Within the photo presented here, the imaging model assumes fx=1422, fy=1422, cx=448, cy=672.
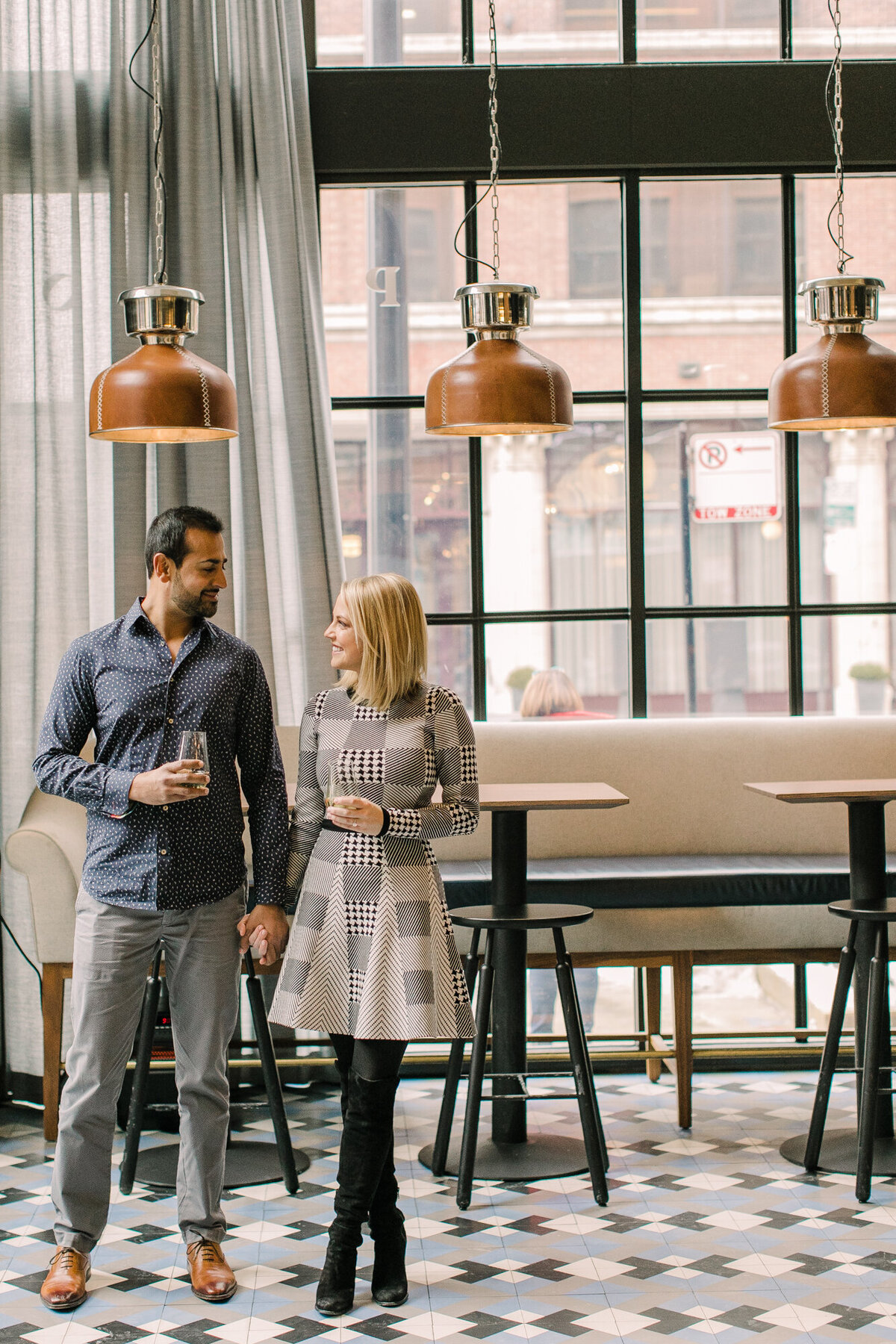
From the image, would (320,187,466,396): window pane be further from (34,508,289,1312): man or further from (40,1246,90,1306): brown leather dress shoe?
(40,1246,90,1306): brown leather dress shoe

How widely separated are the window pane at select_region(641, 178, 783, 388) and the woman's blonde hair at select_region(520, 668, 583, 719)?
3.59 ft

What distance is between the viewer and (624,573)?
5.11m

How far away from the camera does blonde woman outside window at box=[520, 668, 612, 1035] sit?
5.02m

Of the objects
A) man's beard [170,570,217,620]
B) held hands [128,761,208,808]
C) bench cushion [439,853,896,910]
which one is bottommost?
bench cushion [439,853,896,910]

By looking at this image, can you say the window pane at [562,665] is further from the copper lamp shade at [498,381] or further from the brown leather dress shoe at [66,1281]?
the brown leather dress shoe at [66,1281]

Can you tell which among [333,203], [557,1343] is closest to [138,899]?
[557,1343]

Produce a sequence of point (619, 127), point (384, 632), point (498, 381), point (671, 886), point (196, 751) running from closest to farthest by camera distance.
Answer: point (196, 751)
point (384, 632)
point (498, 381)
point (671, 886)
point (619, 127)

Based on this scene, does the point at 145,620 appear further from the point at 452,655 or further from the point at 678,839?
the point at 678,839

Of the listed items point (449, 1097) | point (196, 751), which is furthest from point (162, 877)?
point (449, 1097)

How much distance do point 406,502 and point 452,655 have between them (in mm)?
568

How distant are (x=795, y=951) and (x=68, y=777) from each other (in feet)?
7.79

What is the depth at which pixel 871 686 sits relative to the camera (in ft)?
16.8

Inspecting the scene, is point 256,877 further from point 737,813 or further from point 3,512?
point 737,813

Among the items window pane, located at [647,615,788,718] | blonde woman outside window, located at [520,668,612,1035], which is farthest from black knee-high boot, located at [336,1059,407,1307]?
window pane, located at [647,615,788,718]
